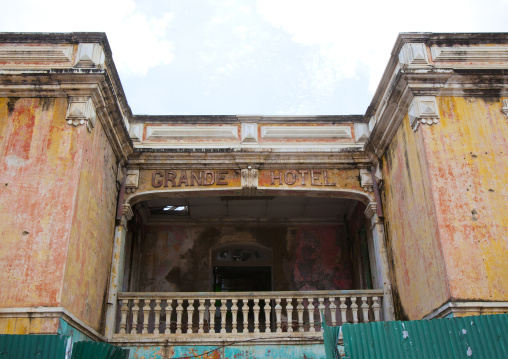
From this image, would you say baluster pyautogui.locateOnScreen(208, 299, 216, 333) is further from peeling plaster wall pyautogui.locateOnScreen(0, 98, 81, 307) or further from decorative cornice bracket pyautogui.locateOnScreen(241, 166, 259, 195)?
peeling plaster wall pyautogui.locateOnScreen(0, 98, 81, 307)

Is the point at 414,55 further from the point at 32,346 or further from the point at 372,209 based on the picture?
the point at 32,346

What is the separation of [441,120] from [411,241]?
1710 millimetres

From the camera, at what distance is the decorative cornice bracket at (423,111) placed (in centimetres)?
663

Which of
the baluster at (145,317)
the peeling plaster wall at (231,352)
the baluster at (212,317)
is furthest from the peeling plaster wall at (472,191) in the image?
the baluster at (145,317)

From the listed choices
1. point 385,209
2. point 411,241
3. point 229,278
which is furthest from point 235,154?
point 229,278

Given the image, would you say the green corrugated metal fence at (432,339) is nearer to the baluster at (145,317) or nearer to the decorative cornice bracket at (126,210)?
the baluster at (145,317)

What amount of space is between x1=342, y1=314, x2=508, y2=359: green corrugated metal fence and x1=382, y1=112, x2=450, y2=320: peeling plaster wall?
94cm

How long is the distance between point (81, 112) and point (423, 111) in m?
4.59

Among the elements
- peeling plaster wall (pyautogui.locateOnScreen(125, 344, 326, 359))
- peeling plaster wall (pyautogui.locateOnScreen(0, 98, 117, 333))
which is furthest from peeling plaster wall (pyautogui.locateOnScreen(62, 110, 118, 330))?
peeling plaster wall (pyautogui.locateOnScreen(125, 344, 326, 359))

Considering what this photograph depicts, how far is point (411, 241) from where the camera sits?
22.7 feet

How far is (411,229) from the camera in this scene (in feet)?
22.6

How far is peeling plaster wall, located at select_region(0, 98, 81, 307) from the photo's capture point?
5.64 m

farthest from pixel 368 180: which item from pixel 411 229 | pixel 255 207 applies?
pixel 255 207

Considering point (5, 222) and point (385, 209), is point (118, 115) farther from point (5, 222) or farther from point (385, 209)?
point (385, 209)
